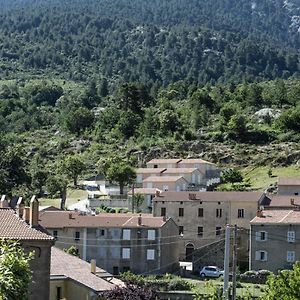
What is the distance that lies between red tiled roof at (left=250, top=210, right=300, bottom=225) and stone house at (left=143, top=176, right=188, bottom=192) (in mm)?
31396

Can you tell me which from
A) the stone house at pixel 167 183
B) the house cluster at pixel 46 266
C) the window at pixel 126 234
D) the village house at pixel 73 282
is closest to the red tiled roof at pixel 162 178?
the stone house at pixel 167 183

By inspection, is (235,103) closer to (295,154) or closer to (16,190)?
(295,154)

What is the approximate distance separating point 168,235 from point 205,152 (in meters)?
57.1

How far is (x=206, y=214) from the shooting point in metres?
83.3

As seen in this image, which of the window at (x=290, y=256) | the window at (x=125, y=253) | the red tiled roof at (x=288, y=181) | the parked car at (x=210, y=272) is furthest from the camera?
the red tiled roof at (x=288, y=181)

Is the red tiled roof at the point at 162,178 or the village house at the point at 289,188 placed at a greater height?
the red tiled roof at the point at 162,178

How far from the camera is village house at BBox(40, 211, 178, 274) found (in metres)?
75.2

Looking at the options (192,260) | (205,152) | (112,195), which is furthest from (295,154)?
(192,260)

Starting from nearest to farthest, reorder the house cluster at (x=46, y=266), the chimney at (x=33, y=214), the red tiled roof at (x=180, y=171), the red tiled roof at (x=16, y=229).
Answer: the red tiled roof at (x=16, y=229) → the house cluster at (x=46, y=266) → the chimney at (x=33, y=214) → the red tiled roof at (x=180, y=171)

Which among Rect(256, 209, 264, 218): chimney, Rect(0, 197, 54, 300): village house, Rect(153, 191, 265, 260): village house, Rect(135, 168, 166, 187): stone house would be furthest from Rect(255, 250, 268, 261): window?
Rect(135, 168, 166, 187): stone house

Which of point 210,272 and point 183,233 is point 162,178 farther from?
point 210,272

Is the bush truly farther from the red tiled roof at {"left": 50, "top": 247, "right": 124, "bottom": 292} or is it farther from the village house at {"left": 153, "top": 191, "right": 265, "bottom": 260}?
the village house at {"left": 153, "top": 191, "right": 265, "bottom": 260}

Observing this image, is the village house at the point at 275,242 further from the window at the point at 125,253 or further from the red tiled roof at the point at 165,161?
the red tiled roof at the point at 165,161

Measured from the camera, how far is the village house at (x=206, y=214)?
82.4m
